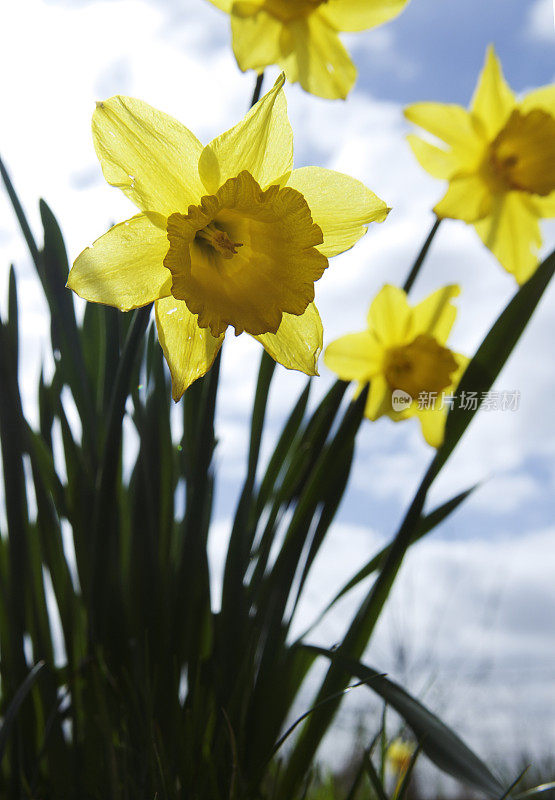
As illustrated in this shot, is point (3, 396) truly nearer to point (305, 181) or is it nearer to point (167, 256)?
point (167, 256)

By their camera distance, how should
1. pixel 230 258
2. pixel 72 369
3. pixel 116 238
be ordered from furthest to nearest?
1. pixel 72 369
2. pixel 230 258
3. pixel 116 238

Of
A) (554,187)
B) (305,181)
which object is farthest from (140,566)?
(554,187)

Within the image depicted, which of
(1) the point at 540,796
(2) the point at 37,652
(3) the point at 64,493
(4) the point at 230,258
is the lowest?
(1) the point at 540,796

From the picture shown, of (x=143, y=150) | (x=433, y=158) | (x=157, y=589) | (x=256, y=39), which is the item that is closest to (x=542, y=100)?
(x=433, y=158)

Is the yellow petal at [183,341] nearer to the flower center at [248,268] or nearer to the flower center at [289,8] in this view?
→ the flower center at [248,268]

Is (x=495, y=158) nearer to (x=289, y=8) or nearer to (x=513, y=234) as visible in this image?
(x=513, y=234)
